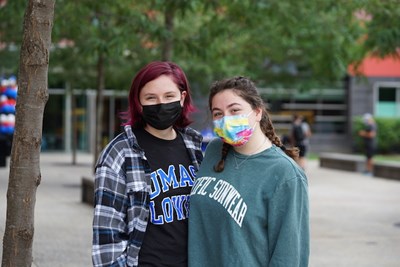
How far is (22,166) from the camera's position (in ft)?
13.8

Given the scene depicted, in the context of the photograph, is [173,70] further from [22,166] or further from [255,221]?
[22,166]

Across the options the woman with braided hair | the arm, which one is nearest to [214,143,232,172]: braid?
the woman with braided hair

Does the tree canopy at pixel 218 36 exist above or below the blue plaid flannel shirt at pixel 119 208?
above

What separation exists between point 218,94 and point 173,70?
23 centimetres

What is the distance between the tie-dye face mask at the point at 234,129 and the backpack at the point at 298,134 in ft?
62.2

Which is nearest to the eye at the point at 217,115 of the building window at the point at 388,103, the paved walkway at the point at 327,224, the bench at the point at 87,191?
the paved walkway at the point at 327,224

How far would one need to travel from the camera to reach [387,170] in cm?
2222

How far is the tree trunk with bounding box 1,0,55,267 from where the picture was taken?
4180 mm

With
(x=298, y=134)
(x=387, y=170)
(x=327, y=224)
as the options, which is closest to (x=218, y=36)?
(x=327, y=224)

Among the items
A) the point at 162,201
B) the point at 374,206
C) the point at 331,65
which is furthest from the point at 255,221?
the point at 331,65

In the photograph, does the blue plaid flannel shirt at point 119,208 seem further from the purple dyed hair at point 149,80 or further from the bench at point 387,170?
the bench at point 387,170

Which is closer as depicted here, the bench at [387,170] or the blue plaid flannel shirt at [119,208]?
the blue plaid flannel shirt at [119,208]

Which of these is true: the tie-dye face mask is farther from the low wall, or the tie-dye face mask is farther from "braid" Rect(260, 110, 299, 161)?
the low wall

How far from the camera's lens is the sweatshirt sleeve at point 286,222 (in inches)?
122
